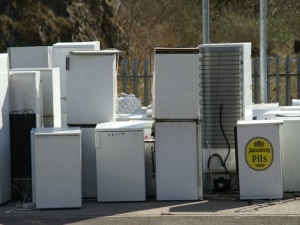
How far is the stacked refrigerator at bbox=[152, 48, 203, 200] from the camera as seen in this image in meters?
8.90

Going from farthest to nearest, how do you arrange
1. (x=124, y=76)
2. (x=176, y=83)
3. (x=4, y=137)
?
(x=124, y=76) → (x=4, y=137) → (x=176, y=83)

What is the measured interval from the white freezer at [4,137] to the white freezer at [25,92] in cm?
16

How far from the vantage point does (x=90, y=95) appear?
928 cm

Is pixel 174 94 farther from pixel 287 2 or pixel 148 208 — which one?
pixel 287 2

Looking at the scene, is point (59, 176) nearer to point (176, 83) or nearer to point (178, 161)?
point (178, 161)

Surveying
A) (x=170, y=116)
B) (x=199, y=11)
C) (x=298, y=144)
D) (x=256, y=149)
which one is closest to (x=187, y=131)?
(x=170, y=116)

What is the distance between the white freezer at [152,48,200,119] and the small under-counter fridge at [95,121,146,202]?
426 mm

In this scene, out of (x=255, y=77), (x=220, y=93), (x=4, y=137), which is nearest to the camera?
(x=4, y=137)

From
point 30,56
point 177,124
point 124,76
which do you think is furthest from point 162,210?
point 124,76

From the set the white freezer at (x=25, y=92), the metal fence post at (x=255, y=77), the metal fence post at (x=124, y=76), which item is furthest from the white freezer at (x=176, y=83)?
the metal fence post at (x=255, y=77)

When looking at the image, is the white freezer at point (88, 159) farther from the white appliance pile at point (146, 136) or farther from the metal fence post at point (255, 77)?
the metal fence post at point (255, 77)

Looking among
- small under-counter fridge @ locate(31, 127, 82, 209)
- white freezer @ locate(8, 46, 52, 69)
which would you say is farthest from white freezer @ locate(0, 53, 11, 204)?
white freezer @ locate(8, 46, 52, 69)

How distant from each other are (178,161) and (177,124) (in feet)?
1.45

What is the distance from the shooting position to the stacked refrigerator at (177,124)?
29.2 feet
